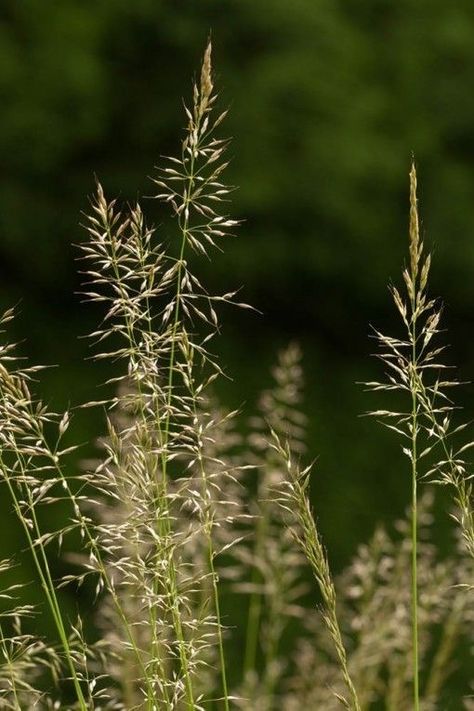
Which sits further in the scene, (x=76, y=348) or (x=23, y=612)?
(x=76, y=348)

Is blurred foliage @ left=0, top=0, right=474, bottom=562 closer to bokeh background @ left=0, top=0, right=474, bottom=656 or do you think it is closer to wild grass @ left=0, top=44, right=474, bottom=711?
bokeh background @ left=0, top=0, right=474, bottom=656

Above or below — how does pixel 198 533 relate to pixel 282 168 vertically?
above

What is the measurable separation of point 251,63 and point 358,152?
482 mm

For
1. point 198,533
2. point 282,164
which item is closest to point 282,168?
point 282,164

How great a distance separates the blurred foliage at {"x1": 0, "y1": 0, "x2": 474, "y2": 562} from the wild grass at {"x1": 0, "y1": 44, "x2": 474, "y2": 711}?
0.13 m

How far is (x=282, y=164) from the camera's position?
15.8 ft

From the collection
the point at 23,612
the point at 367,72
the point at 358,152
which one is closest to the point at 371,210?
the point at 358,152

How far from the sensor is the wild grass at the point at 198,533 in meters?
1.80

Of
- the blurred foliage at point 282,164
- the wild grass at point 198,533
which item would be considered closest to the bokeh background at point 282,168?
the blurred foliage at point 282,164

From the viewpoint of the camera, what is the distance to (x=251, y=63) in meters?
4.86

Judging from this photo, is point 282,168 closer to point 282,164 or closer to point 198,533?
point 282,164

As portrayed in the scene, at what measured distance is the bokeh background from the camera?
186 inches

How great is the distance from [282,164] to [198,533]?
7.08 feet

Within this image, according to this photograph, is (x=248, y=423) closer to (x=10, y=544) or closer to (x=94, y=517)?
(x=94, y=517)
